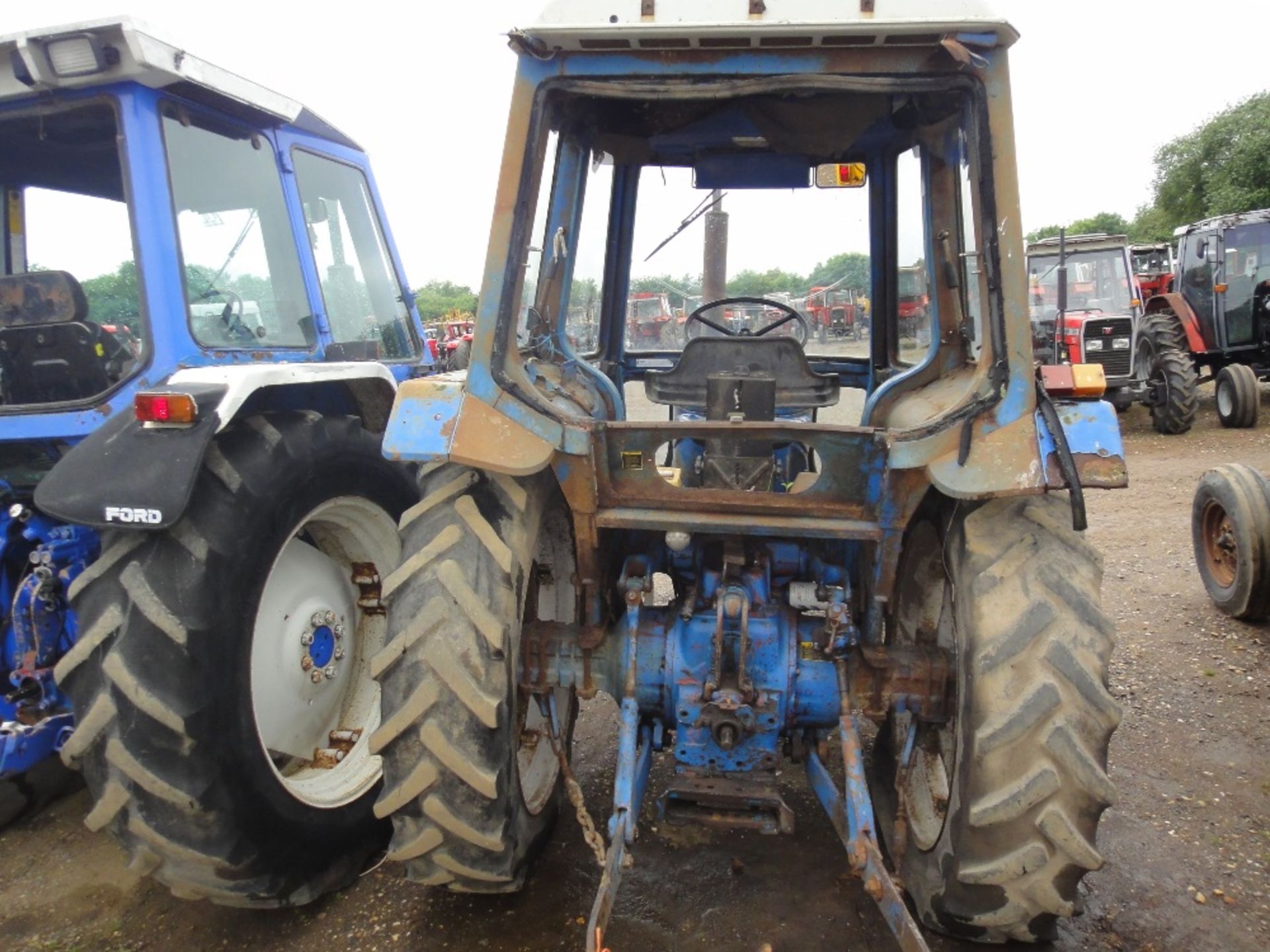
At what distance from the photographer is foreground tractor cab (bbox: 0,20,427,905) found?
212cm

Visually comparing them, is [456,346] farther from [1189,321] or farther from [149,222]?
[1189,321]

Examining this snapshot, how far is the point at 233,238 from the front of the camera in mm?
3125

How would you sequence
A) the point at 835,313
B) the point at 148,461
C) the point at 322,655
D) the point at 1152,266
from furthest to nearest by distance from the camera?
the point at 1152,266 → the point at 835,313 → the point at 322,655 → the point at 148,461

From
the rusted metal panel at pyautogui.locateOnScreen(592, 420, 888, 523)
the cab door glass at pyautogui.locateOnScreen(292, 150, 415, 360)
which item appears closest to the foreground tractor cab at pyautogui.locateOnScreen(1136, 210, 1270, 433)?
the cab door glass at pyautogui.locateOnScreen(292, 150, 415, 360)

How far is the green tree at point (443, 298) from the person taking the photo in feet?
130

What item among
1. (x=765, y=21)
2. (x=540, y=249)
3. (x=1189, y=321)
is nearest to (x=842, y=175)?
(x=540, y=249)

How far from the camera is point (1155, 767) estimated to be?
3.25 meters

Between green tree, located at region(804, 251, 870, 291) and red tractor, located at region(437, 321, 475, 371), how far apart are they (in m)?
1.38

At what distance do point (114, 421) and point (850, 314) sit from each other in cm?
256

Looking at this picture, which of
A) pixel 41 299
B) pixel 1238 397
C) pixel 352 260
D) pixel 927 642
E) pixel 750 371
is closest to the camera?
pixel 927 642

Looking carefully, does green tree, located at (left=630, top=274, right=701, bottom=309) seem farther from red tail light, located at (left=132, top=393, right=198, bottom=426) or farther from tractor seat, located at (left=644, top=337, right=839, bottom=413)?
red tail light, located at (left=132, top=393, right=198, bottom=426)

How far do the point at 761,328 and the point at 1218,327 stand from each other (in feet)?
36.7

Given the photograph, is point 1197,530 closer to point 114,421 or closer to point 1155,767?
point 1155,767

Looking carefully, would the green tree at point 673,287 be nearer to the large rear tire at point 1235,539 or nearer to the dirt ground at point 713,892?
the dirt ground at point 713,892
